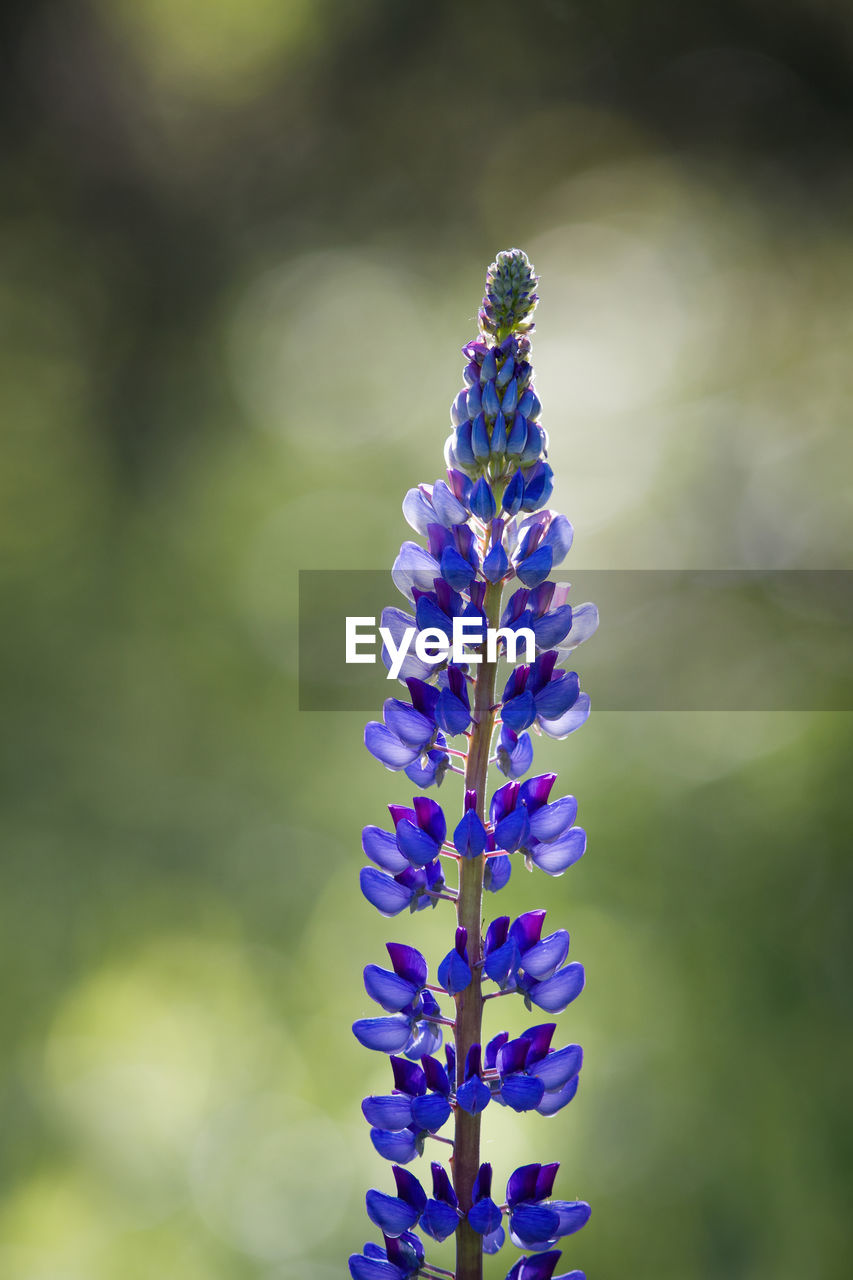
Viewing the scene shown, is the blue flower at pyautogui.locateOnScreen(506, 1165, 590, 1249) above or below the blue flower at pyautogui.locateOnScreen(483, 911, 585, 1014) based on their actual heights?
below

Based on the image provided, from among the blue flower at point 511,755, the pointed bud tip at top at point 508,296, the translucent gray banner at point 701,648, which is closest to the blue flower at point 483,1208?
the blue flower at point 511,755

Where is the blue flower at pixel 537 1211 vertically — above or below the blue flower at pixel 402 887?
below

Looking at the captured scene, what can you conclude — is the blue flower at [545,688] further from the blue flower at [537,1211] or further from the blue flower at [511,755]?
the blue flower at [537,1211]

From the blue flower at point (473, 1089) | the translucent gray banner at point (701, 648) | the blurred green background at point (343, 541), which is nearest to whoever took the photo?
the blue flower at point (473, 1089)

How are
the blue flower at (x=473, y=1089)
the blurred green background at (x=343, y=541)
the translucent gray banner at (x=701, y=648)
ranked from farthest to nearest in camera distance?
the translucent gray banner at (x=701, y=648) → the blurred green background at (x=343, y=541) → the blue flower at (x=473, y=1089)

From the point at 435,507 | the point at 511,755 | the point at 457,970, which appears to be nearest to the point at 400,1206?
the point at 457,970

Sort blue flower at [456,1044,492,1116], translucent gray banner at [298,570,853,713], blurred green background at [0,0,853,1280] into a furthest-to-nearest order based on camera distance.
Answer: translucent gray banner at [298,570,853,713], blurred green background at [0,0,853,1280], blue flower at [456,1044,492,1116]

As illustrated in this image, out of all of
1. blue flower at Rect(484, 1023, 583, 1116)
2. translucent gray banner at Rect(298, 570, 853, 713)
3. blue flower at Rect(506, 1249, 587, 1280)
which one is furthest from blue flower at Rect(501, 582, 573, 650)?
translucent gray banner at Rect(298, 570, 853, 713)

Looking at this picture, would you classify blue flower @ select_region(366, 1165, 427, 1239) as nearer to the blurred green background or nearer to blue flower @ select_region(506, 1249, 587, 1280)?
blue flower @ select_region(506, 1249, 587, 1280)
